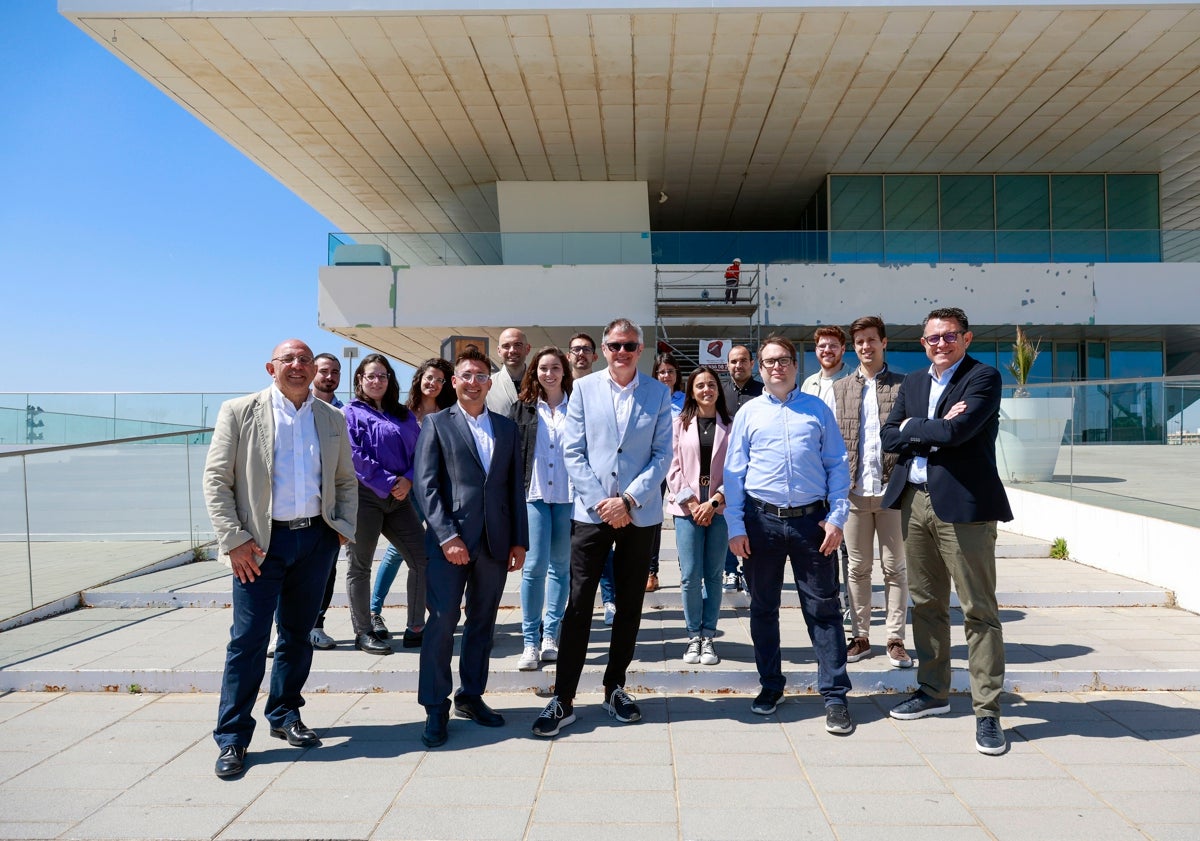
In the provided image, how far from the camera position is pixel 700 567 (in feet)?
15.0

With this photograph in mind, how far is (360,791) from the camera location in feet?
10.1

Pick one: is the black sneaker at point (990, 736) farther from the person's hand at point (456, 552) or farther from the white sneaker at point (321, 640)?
the white sneaker at point (321, 640)

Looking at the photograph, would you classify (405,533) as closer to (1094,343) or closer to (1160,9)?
(1160,9)

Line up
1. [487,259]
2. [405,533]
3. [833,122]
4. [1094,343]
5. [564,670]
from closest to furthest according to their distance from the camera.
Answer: [564,670] → [405,533] → [833,122] → [487,259] → [1094,343]

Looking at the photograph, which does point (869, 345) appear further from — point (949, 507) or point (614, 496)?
point (614, 496)

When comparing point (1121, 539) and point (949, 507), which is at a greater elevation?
point (949, 507)

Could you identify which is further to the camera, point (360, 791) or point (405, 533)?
point (405, 533)

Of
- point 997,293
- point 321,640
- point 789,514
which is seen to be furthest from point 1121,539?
point 997,293

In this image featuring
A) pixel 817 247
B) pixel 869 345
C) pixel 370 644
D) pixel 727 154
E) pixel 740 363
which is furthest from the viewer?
pixel 727 154

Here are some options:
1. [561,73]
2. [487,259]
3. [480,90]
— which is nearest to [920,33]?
[561,73]

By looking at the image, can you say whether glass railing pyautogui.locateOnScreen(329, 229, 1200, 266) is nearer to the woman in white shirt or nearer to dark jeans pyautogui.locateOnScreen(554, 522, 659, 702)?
the woman in white shirt

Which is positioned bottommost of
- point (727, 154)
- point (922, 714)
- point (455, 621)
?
point (922, 714)

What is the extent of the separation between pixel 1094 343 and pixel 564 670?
736 inches

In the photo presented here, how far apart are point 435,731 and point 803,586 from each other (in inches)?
73.7
